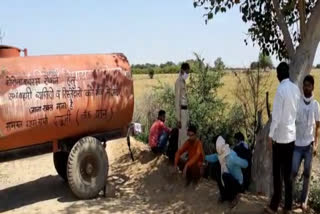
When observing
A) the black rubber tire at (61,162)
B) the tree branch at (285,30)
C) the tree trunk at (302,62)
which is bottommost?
the black rubber tire at (61,162)

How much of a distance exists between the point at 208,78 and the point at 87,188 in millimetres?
6967

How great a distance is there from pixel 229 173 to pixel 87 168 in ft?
9.20

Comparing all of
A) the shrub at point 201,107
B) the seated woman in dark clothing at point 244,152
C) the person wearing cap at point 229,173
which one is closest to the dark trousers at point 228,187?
the person wearing cap at point 229,173

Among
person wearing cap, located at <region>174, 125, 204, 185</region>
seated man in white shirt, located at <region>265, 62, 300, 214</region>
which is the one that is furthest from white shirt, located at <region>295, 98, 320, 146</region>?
person wearing cap, located at <region>174, 125, 204, 185</region>

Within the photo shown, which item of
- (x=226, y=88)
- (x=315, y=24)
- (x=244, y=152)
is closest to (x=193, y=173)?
(x=244, y=152)

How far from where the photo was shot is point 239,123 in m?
13.4

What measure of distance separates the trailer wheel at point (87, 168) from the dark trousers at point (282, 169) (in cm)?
350

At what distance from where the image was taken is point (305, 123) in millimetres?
6883

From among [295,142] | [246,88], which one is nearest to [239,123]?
[246,88]

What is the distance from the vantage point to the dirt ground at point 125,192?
820 centimetres

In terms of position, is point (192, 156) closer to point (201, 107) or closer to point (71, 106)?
point (71, 106)

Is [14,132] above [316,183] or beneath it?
above

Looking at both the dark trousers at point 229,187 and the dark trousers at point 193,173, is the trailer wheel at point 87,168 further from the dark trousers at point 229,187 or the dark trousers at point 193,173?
the dark trousers at point 229,187

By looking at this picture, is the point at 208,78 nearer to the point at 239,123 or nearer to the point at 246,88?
the point at 246,88
